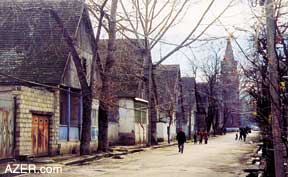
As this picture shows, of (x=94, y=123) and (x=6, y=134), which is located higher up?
(x=94, y=123)

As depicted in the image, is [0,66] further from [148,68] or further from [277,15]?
[277,15]

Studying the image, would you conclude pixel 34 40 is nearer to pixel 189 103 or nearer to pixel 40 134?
pixel 40 134

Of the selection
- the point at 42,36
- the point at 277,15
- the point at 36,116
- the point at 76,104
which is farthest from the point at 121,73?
the point at 277,15

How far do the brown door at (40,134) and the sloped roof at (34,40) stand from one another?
2.00 metres

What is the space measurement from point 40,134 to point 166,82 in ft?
139

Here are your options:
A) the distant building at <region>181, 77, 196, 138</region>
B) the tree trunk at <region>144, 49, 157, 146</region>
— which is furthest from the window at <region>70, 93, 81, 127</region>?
the distant building at <region>181, 77, 196, 138</region>

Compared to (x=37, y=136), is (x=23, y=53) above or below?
above

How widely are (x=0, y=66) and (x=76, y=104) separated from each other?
19.6ft

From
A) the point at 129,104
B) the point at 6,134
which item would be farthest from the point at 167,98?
the point at 6,134

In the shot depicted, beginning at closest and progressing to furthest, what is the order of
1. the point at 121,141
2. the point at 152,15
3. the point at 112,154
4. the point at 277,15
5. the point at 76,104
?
the point at 277,15 < the point at 112,154 < the point at 76,104 < the point at 152,15 < the point at 121,141

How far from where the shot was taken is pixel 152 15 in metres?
40.8

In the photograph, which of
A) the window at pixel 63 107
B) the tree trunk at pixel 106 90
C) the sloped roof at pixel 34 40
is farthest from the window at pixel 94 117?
the sloped roof at pixel 34 40

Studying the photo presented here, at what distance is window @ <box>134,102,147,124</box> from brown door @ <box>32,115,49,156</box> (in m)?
22.1

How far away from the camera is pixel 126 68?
1781 inches
